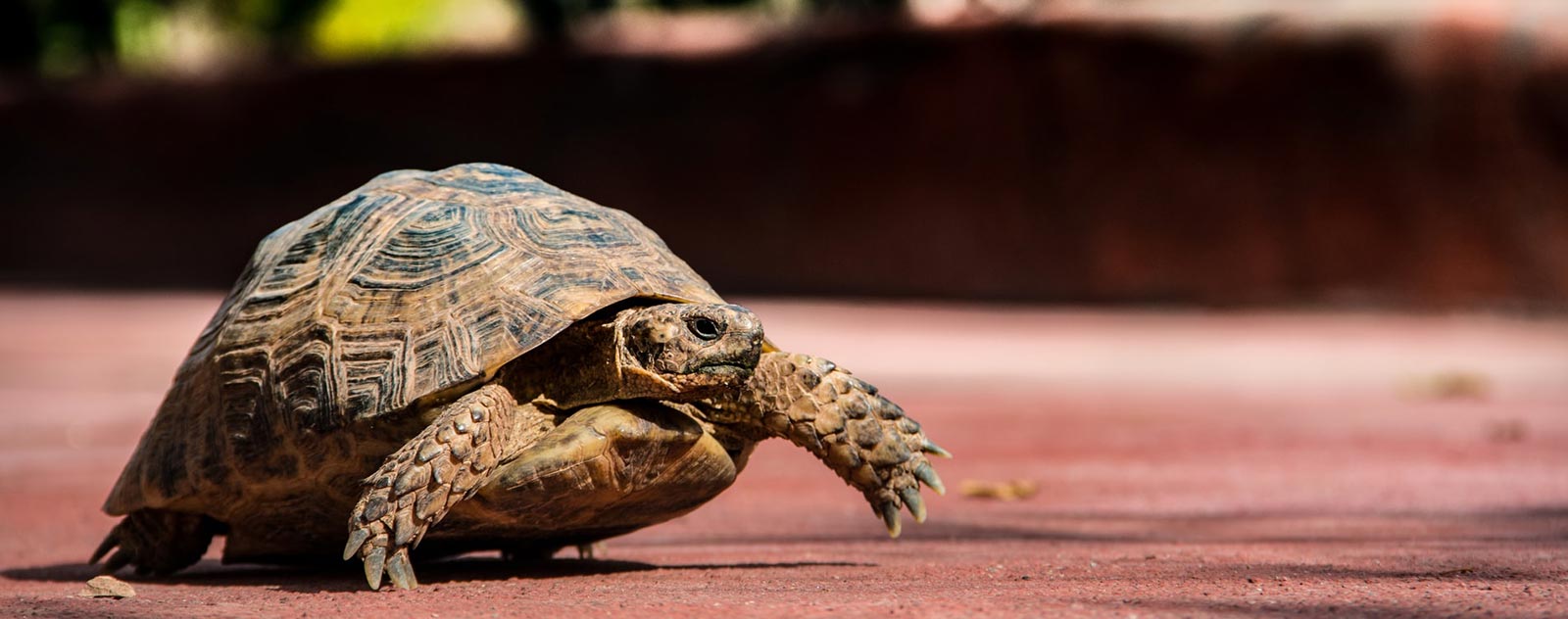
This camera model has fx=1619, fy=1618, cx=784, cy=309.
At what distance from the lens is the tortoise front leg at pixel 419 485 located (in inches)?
145

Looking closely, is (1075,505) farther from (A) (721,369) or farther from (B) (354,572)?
(B) (354,572)

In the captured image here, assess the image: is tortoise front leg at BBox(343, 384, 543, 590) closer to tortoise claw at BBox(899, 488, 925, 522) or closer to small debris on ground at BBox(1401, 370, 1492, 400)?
tortoise claw at BBox(899, 488, 925, 522)

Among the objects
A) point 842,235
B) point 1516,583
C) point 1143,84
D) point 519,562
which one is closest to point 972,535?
point 519,562

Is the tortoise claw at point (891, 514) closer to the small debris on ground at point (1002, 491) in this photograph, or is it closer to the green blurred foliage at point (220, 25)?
the small debris on ground at point (1002, 491)

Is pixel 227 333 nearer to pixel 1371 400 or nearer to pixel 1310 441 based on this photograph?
pixel 1310 441

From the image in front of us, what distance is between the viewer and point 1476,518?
5.20m

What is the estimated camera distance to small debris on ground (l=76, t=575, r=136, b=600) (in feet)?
12.5

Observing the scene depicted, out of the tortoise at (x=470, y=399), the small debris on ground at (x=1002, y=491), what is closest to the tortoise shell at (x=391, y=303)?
the tortoise at (x=470, y=399)

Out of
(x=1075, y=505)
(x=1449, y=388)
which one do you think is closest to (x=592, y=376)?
(x=1075, y=505)

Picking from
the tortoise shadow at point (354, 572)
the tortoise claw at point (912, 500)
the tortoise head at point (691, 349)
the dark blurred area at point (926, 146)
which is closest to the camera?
the tortoise head at point (691, 349)

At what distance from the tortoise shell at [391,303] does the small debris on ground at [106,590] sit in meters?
0.45

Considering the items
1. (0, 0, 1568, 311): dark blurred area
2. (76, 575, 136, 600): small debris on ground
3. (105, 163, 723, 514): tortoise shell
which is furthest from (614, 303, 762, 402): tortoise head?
(0, 0, 1568, 311): dark blurred area

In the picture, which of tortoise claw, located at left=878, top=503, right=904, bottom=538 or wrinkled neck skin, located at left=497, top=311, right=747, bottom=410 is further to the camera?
tortoise claw, located at left=878, top=503, right=904, bottom=538

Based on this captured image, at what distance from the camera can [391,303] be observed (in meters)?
4.14
